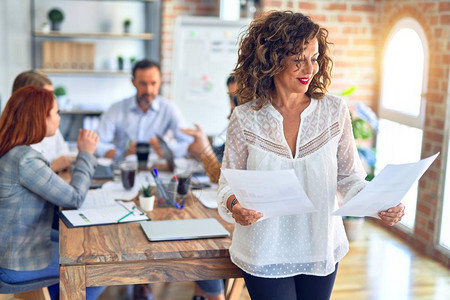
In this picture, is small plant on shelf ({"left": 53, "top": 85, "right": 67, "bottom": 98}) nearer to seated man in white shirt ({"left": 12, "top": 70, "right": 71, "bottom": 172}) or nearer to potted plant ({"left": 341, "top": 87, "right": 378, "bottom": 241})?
seated man in white shirt ({"left": 12, "top": 70, "right": 71, "bottom": 172})

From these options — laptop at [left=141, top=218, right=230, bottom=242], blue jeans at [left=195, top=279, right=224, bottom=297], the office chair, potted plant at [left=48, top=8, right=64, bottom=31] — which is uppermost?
potted plant at [left=48, top=8, right=64, bottom=31]

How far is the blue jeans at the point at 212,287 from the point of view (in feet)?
8.46

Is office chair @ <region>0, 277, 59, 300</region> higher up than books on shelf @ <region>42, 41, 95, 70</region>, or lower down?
lower down

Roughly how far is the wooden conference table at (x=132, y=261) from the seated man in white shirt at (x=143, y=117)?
6.04ft

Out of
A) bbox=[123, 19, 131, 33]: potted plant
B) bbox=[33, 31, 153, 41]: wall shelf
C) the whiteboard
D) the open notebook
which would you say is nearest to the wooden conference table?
the open notebook

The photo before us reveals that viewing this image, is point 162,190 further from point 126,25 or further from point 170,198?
point 126,25

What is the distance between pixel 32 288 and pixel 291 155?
45.8 inches

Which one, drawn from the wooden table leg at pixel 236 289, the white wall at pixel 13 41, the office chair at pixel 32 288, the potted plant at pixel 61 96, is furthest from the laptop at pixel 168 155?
the white wall at pixel 13 41

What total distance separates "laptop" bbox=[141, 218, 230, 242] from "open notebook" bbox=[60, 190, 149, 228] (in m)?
0.12

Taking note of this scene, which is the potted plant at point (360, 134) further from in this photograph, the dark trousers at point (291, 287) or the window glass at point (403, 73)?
the dark trousers at point (291, 287)

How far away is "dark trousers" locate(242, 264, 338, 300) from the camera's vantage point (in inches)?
67.4

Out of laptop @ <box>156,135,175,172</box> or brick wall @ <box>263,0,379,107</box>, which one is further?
brick wall @ <box>263,0,379,107</box>

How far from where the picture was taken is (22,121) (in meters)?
2.23

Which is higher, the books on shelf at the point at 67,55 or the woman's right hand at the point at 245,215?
the books on shelf at the point at 67,55
